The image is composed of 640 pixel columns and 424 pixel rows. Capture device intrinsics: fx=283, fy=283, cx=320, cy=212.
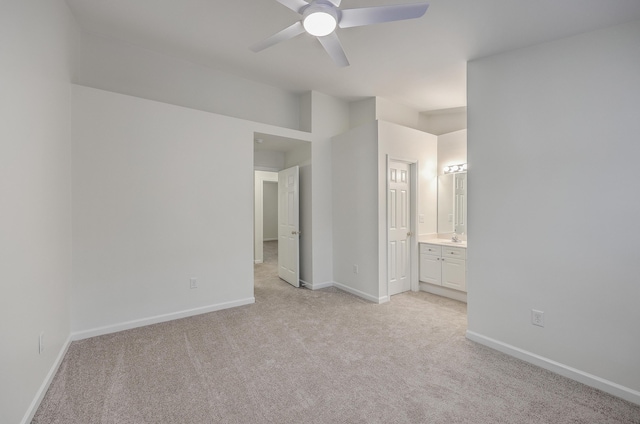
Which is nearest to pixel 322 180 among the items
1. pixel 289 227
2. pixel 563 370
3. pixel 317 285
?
pixel 289 227

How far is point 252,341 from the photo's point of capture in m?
2.78

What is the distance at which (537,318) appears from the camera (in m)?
2.46

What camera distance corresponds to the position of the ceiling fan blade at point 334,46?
2178 mm

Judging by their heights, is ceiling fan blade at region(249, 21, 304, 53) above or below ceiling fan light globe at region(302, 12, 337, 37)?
above

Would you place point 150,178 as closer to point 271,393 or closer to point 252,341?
point 252,341

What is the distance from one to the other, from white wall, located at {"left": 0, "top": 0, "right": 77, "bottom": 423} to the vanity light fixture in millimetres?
4767

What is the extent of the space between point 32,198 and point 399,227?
3.93 metres

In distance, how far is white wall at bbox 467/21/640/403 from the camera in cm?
207

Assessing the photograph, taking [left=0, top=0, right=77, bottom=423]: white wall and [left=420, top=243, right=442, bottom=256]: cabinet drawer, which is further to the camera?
[left=420, top=243, right=442, bottom=256]: cabinet drawer

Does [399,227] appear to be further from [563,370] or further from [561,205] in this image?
[563,370]

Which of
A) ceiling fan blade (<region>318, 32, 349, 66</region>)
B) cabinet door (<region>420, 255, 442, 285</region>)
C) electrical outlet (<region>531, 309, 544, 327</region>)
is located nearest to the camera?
ceiling fan blade (<region>318, 32, 349, 66</region>)

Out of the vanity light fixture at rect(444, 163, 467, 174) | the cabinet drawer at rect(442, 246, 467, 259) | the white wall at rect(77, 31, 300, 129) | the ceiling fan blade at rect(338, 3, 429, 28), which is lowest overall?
the cabinet drawer at rect(442, 246, 467, 259)

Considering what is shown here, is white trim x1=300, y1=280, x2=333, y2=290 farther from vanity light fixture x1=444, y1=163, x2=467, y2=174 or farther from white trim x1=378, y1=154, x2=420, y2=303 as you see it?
vanity light fixture x1=444, y1=163, x2=467, y2=174

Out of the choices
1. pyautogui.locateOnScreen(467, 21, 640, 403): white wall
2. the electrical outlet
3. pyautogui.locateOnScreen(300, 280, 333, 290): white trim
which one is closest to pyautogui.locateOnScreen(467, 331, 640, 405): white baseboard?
pyautogui.locateOnScreen(467, 21, 640, 403): white wall
